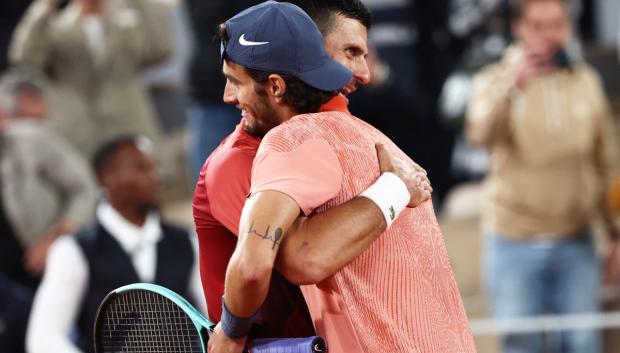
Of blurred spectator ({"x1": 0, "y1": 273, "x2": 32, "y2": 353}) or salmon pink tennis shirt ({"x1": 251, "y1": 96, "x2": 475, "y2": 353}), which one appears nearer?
salmon pink tennis shirt ({"x1": 251, "y1": 96, "x2": 475, "y2": 353})

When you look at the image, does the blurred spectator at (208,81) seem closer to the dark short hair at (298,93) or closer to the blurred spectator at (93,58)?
the blurred spectator at (93,58)

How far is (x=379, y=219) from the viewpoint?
110 inches

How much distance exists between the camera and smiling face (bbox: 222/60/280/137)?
2.96 m

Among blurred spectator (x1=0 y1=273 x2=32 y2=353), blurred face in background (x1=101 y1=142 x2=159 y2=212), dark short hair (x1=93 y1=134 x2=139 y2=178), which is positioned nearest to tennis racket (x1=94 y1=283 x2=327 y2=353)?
blurred face in background (x1=101 y1=142 x2=159 y2=212)

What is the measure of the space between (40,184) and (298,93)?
4.10m

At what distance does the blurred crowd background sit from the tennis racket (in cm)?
263

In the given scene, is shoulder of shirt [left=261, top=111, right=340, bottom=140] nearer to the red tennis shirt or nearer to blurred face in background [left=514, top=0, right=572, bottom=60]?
the red tennis shirt

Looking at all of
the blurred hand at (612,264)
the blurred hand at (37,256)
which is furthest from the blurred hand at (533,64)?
the blurred hand at (37,256)

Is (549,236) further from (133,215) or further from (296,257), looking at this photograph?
(296,257)

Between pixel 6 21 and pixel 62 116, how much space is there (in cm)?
119

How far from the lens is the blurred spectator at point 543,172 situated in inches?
244

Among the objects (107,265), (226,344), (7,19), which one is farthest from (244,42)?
(7,19)

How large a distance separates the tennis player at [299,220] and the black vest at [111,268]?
2329mm

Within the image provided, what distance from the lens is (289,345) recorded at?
9.32 feet
